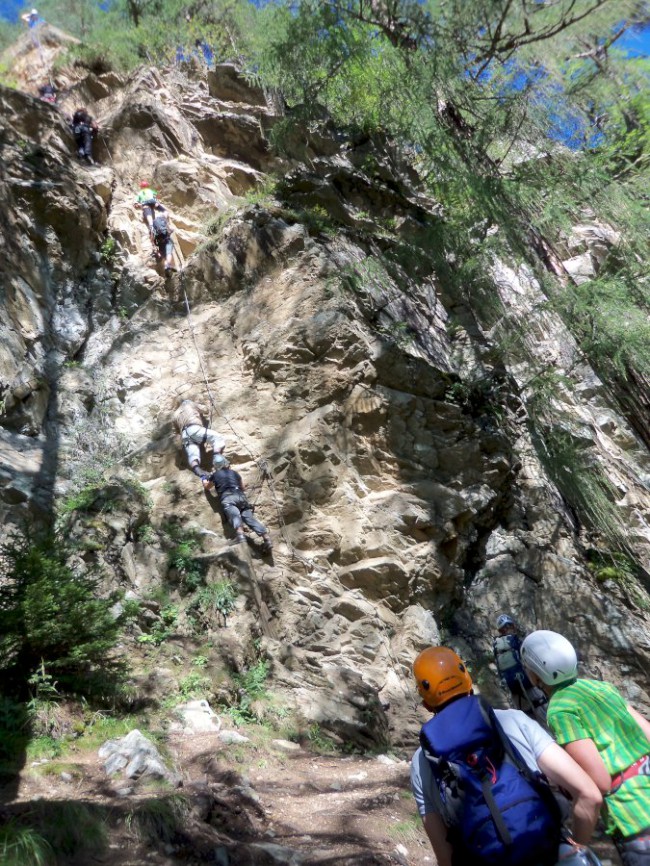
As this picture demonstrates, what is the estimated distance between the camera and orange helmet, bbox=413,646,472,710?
211 cm

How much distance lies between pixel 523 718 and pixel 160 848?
2277mm

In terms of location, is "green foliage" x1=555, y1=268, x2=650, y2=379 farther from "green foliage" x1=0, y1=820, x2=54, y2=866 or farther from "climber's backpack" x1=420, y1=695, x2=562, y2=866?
"green foliage" x1=0, y1=820, x2=54, y2=866

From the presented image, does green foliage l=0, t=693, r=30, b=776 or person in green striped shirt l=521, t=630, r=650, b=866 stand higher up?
person in green striped shirt l=521, t=630, r=650, b=866

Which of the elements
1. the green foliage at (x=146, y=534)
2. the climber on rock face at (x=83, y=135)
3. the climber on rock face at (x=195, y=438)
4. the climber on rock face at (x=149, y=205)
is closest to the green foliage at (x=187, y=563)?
the green foliage at (x=146, y=534)

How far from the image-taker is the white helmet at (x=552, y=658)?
2.30 m

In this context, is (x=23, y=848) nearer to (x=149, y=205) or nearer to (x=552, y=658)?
(x=552, y=658)

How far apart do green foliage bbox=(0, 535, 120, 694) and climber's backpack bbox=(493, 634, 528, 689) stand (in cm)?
334

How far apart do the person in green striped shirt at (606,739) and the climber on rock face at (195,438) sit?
246 inches

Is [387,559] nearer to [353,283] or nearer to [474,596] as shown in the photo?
[474,596]

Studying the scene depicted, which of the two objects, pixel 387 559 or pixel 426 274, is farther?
pixel 426 274

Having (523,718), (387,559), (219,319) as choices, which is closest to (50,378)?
(219,319)

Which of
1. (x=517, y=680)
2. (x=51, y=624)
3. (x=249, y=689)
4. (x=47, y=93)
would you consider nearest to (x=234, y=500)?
(x=249, y=689)

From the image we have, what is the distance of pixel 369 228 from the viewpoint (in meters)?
12.1

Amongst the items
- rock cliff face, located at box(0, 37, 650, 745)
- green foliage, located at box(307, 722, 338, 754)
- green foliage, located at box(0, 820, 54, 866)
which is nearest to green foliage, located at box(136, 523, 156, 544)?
rock cliff face, located at box(0, 37, 650, 745)
